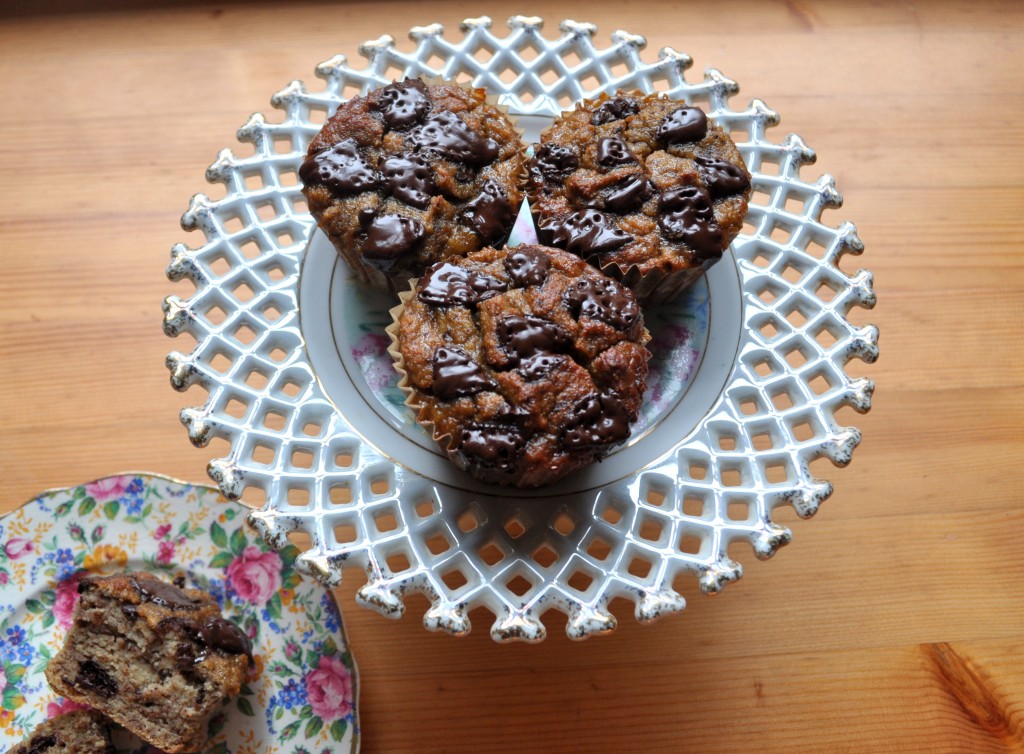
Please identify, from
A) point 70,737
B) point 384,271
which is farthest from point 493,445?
point 70,737

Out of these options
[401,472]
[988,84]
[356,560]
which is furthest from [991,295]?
[356,560]

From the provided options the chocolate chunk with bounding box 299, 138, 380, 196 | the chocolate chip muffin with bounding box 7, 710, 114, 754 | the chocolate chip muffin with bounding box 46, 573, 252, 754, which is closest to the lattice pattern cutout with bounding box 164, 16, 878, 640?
the chocolate chunk with bounding box 299, 138, 380, 196

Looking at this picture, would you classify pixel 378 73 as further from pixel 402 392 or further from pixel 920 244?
pixel 920 244

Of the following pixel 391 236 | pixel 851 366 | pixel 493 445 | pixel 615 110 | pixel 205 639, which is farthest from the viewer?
pixel 851 366

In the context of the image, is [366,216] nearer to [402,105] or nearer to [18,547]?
[402,105]

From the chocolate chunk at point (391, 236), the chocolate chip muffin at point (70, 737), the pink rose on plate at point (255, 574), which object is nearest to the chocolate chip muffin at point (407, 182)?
the chocolate chunk at point (391, 236)

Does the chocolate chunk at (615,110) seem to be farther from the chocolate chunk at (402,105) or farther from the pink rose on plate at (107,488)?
the pink rose on plate at (107,488)

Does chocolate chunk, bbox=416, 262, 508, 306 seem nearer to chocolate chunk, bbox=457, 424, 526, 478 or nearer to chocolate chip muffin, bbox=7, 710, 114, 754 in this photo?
chocolate chunk, bbox=457, 424, 526, 478
